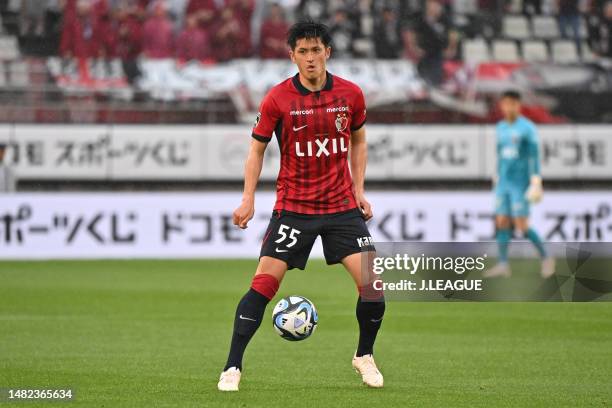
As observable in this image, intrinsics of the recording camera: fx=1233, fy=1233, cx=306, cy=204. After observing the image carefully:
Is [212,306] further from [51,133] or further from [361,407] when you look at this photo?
[51,133]

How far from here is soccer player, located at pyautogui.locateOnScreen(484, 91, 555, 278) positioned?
49.7 ft

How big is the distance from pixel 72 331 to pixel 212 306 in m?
2.53

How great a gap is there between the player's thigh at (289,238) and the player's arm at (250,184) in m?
0.19

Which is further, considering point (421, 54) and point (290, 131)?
point (421, 54)

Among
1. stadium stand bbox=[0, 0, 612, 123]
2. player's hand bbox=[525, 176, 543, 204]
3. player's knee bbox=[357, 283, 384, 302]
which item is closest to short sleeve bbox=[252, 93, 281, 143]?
player's knee bbox=[357, 283, 384, 302]

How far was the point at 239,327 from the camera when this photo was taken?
6.96 metres

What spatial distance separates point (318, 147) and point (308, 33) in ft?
2.18

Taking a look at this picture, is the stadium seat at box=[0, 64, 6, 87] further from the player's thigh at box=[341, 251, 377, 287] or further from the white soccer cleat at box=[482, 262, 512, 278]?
the player's thigh at box=[341, 251, 377, 287]

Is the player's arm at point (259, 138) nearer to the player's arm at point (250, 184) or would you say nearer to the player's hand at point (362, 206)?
the player's arm at point (250, 184)

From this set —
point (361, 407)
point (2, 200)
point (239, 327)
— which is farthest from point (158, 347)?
point (2, 200)

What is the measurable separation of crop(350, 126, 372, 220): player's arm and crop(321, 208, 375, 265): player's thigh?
0.19 metres

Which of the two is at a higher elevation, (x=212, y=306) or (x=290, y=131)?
(x=290, y=131)

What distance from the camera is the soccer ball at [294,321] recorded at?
709cm

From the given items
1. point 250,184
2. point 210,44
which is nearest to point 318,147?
point 250,184
